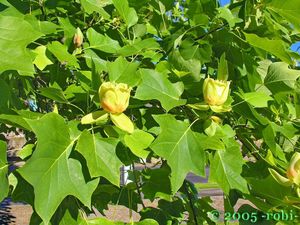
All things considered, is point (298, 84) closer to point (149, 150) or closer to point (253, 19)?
point (253, 19)

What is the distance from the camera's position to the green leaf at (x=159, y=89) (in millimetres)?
1227

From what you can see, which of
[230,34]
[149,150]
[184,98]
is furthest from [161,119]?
[230,34]

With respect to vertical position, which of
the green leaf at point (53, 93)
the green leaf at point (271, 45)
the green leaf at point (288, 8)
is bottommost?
the green leaf at point (53, 93)

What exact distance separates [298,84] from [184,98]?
530 mm

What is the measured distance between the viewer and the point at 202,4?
1.51 m

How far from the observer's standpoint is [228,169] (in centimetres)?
125

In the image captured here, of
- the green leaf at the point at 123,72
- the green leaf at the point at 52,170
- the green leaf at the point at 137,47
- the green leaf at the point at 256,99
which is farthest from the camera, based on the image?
the green leaf at the point at 137,47

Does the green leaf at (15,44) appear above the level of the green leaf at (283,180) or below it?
above

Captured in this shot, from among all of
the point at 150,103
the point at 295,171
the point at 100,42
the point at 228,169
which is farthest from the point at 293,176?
the point at 100,42

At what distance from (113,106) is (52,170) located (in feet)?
A: 0.72

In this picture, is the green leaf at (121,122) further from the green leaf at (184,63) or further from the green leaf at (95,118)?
the green leaf at (184,63)

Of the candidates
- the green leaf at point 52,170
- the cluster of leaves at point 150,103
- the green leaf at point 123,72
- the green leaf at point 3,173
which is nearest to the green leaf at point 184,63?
the cluster of leaves at point 150,103

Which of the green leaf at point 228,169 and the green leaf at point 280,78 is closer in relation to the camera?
the green leaf at point 228,169

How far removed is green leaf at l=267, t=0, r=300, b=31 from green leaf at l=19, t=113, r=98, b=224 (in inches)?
31.9
